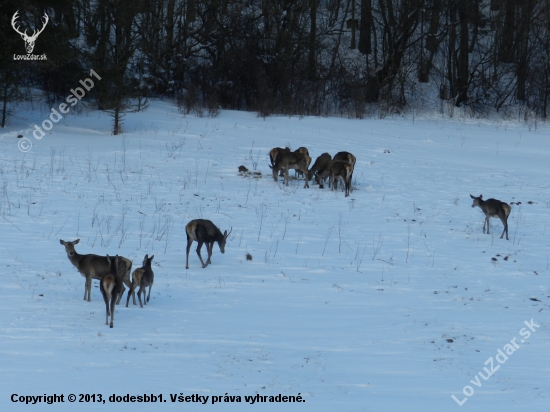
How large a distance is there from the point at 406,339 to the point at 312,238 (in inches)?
192

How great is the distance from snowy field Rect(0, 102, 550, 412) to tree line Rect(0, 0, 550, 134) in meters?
13.0

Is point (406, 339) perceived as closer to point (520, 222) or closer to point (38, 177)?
point (520, 222)

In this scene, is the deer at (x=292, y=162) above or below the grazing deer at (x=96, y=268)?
above

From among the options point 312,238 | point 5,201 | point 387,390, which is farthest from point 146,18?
A: point 387,390

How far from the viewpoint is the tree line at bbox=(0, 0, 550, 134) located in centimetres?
3347

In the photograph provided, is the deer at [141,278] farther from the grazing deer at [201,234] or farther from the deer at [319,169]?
the deer at [319,169]

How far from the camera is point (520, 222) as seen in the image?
14.6m

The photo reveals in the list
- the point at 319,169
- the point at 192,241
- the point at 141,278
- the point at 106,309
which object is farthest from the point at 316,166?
the point at 106,309

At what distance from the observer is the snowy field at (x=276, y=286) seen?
655cm

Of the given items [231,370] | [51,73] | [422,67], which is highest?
[422,67]

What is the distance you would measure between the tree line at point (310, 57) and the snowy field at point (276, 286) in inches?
512

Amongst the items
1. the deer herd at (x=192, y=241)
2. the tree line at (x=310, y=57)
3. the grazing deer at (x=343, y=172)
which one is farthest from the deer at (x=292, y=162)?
the tree line at (x=310, y=57)

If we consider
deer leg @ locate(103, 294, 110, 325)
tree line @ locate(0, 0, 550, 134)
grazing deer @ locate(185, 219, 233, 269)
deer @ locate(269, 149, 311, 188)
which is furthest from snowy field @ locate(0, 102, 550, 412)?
tree line @ locate(0, 0, 550, 134)

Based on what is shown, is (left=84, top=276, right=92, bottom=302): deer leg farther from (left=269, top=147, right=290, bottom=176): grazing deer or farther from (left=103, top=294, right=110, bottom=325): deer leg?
(left=269, top=147, right=290, bottom=176): grazing deer
